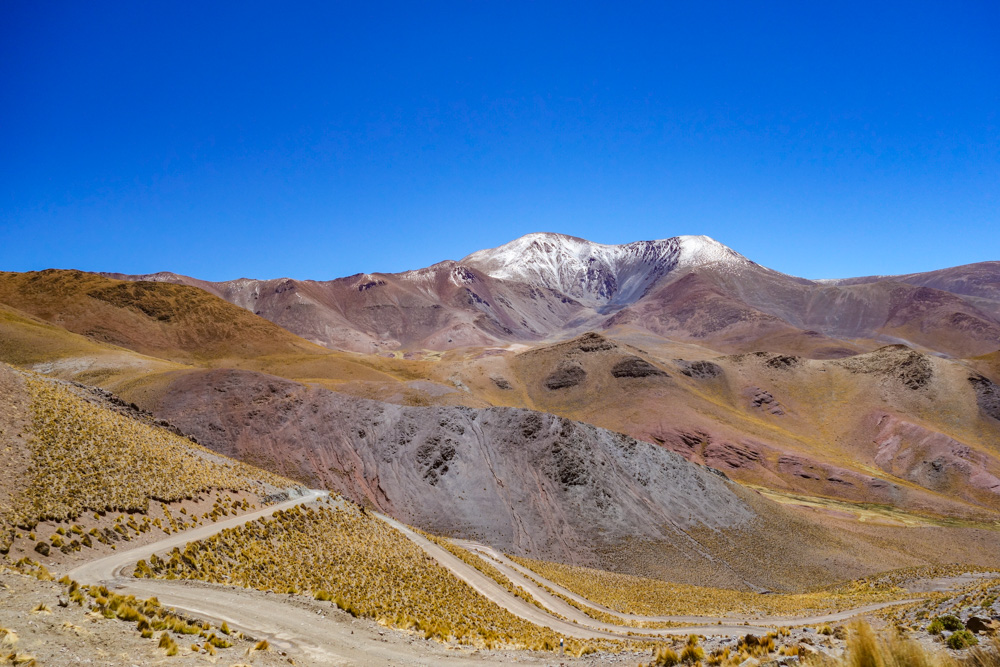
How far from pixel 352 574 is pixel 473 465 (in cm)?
2673

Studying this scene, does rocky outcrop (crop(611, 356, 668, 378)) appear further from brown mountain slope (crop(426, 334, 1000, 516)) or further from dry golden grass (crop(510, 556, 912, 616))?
dry golden grass (crop(510, 556, 912, 616))

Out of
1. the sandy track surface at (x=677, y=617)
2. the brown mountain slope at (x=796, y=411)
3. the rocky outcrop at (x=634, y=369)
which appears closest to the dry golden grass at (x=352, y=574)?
the sandy track surface at (x=677, y=617)

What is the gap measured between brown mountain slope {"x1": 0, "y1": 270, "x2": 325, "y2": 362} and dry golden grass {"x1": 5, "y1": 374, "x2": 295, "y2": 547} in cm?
7338

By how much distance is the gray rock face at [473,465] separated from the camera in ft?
139

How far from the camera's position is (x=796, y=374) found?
106750 mm

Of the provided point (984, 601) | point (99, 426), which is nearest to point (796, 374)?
point (984, 601)

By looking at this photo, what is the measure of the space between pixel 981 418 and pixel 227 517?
10768 cm

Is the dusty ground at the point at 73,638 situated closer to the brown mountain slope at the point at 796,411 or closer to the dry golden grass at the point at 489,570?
the dry golden grass at the point at 489,570

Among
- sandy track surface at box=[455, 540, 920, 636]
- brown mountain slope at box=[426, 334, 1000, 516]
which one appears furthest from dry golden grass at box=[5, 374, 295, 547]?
brown mountain slope at box=[426, 334, 1000, 516]

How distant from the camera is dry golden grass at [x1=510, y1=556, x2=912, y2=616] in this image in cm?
2741

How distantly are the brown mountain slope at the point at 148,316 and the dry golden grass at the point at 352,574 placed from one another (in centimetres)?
7822

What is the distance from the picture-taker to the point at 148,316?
9931 centimetres

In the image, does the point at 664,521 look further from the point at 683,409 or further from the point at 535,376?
the point at 535,376

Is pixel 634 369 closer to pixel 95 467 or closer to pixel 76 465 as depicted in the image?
pixel 95 467
